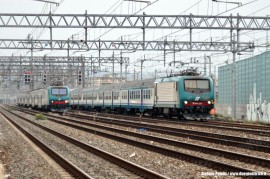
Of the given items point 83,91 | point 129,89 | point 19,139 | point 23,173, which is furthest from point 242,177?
point 83,91

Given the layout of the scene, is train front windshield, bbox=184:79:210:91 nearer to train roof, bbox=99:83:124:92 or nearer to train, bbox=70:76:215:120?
train, bbox=70:76:215:120

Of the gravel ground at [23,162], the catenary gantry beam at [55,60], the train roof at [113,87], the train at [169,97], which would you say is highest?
the catenary gantry beam at [55,60]

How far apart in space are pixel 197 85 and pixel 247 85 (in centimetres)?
778

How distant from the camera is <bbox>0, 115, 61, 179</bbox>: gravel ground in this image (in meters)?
11.4

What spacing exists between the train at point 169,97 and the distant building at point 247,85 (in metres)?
4.90

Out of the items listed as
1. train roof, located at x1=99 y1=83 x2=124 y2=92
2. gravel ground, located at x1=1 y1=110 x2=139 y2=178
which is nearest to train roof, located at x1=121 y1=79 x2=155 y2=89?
train roof, located at x1=99 y1=83 x2=124 y2=92

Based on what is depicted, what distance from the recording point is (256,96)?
112 ft

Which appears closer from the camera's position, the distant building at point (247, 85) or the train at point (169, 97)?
the train at point (169, 97)

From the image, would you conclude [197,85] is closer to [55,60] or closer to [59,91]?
[59,91]

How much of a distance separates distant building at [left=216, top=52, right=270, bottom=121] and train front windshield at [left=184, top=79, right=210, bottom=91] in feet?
16.3

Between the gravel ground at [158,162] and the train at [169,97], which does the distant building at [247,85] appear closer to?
the train at [169,97]

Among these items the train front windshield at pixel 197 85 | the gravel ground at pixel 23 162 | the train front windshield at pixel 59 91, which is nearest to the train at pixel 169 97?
the train front windshield at pixel 197 85

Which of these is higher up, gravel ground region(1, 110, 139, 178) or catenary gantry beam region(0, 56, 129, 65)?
catenary gantry beam region(0, 56, 129, 65)

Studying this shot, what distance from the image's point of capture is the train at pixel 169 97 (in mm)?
29688
